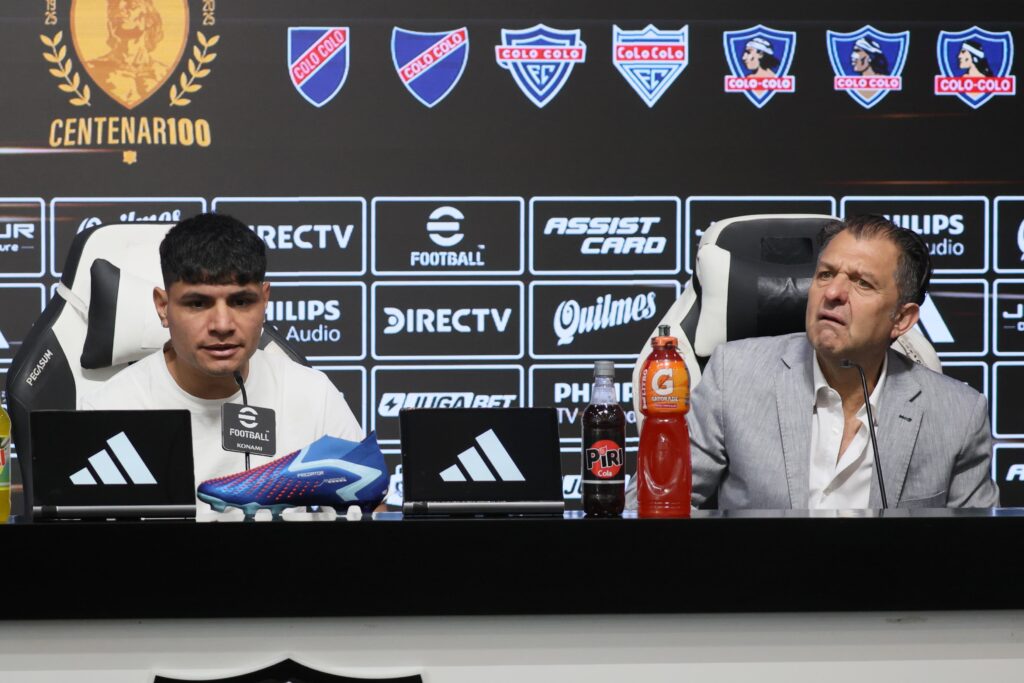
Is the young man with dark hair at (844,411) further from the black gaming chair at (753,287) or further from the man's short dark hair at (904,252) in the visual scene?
the black gaming chair at (753,287)

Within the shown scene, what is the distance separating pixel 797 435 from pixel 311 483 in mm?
887

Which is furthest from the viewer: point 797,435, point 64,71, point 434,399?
point 434,399

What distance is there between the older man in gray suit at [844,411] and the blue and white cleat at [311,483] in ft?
2.43

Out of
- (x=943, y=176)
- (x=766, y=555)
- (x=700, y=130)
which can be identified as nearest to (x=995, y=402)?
(x=943, y=176)

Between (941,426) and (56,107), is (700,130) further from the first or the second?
(56,107)

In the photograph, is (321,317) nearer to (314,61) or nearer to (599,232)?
(314,61)

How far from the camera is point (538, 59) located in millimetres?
3344

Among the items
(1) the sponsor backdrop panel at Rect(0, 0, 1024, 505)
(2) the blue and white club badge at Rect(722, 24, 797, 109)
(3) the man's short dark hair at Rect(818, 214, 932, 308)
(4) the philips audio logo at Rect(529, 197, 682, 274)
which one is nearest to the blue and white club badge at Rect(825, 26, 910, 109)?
(1) the sponsor backdrop panel at Rect(0, 0, 1024, 505)

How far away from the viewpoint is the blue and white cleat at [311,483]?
1.21m

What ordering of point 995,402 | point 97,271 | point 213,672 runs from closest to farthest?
point 213,672
point 97,271
point 995,402

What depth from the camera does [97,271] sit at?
6.51 ft

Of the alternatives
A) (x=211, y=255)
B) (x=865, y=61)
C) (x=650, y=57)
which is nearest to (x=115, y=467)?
(x=211, y=255)

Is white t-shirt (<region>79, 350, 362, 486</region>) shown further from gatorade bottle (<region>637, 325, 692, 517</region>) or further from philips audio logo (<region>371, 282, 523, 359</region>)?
philips audio logo (<region>371, 282, 523, 359</region>)

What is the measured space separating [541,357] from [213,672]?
2325mm
